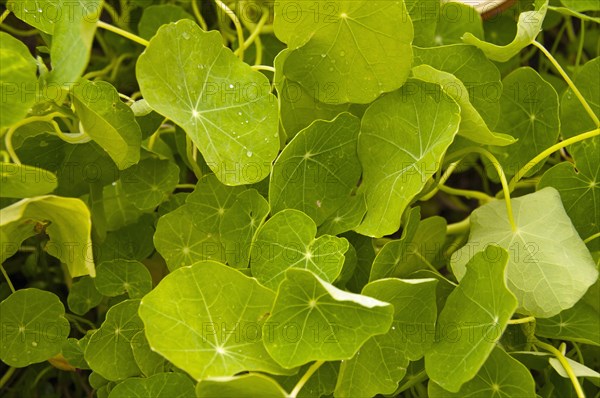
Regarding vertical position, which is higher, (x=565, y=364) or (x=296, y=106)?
(x=296, y=106)

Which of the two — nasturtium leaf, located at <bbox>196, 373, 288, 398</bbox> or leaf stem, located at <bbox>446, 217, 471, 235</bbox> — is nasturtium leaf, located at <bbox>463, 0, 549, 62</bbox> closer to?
leaf stem, located at <bbox>446, 217, 471, 235</bbox>

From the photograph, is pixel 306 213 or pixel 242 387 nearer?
pixel 242 387

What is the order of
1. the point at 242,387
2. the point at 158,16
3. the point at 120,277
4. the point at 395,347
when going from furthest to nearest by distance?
the point at 158,16 → the point at 120,277 → the point at 395,347 → the point at 242,387

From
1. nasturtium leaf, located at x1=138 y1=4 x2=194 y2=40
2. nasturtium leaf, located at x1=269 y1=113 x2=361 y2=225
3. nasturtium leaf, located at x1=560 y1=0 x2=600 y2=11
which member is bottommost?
nasturtium leaf, located at x1=269 y1=113 x2=361 y2=225

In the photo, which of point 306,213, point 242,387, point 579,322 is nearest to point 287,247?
point 306,213


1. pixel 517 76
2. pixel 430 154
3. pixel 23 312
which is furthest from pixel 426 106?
pixel 23 312

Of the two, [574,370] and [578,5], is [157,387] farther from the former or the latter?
[578,5]

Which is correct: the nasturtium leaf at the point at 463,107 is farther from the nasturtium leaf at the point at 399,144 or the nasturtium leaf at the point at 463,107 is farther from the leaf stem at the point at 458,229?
the leaf stem at the point at 458,229

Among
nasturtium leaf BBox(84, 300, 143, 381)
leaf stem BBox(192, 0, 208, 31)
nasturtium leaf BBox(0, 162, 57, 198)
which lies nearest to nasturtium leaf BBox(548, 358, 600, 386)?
nasturtium leaf BBox(84, 300, 143, 381)
